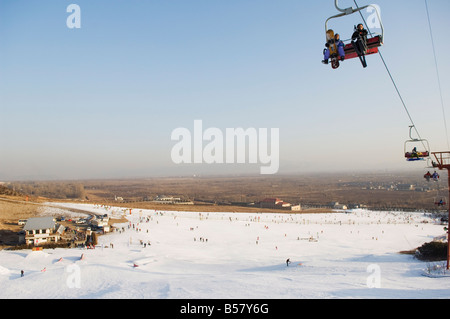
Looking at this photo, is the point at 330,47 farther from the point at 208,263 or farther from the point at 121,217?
the point at 121,217

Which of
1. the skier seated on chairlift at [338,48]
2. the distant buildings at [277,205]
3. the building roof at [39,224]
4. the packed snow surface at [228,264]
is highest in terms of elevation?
the skier seated on chairlift at [338,48]

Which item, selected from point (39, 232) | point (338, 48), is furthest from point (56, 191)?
point (338, 48)

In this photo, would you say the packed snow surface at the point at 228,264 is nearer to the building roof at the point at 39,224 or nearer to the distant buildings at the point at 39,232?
the distant buildings at the point at 39,232

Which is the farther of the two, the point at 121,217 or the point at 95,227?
the point at 121,217

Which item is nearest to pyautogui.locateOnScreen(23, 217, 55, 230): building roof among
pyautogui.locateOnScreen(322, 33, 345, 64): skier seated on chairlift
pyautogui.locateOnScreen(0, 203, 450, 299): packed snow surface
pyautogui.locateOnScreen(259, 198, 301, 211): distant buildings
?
pyautogui.locateOnScreen(0, 203, 450, 299): packed snow surface

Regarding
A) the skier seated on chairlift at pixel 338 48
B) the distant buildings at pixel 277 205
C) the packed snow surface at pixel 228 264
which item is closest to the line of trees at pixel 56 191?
the distant buildings at pixel 277 205

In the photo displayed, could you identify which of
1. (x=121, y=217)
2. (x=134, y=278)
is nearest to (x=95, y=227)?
(x=121, y=217)

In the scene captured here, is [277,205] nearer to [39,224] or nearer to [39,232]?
[39,224]

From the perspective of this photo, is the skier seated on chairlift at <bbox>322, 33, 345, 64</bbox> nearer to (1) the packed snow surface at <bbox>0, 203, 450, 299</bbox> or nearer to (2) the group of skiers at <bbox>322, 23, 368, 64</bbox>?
(2) the group of skiers at <bbox>322, 23, 368, 64</bbox>
